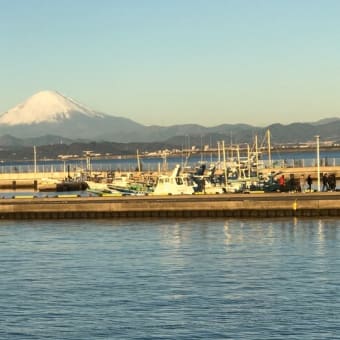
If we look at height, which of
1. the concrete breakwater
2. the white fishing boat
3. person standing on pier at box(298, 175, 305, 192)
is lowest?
the concrete breakwater

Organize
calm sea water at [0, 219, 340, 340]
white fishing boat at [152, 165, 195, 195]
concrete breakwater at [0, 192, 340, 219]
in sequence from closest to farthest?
calm sea water at [0, 219, 340, 340], concrete breakwater at [0, 192, 340, 219], white fishing boat at [152, 165, 195, 195]

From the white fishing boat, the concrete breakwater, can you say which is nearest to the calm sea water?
the concrete breakwater

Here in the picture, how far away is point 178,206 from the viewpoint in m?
85.2

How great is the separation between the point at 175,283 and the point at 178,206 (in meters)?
35.2

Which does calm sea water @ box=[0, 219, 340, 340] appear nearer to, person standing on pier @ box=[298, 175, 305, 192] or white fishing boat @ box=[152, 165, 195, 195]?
white fishing boat @ box=[152, 165, 195, 195]

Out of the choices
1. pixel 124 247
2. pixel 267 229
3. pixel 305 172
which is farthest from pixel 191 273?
pixel 305 172

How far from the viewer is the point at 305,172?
553 ft

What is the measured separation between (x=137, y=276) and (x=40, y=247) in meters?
16.5

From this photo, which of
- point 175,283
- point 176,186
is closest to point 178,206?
point 176,186

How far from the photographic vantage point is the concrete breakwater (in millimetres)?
81688

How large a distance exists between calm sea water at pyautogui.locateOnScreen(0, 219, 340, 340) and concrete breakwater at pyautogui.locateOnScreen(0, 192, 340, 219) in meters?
5.76

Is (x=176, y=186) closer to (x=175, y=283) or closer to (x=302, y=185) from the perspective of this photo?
(x=302, y=185)

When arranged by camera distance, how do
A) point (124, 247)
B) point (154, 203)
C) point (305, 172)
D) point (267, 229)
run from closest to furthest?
point (124, 247), point (267, 229), point (154, 203), point (305, 172)

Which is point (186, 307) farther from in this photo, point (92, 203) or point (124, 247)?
point (92, 203)
